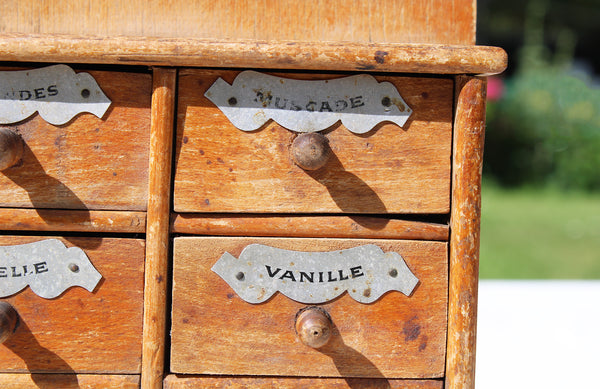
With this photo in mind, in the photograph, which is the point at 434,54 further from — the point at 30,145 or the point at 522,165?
the point at 522,165

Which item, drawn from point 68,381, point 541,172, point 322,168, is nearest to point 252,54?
point 322,168

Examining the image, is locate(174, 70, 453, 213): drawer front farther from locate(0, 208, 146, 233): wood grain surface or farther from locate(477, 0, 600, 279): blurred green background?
locate(477, 0, 600, 279): blurred green background

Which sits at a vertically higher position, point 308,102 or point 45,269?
point 308,102

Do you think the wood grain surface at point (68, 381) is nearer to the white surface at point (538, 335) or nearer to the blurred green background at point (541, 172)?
the white surface at point (538, 335)

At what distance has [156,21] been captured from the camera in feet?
3.49

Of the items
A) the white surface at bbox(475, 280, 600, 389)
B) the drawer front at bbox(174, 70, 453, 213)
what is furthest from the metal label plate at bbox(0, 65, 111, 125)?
the white surface at bbox(475, 280, 600, 389)

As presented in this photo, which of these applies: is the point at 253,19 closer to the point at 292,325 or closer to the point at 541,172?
the point at 292,325

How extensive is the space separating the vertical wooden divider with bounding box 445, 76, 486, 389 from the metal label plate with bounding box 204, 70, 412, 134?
0.11 metres

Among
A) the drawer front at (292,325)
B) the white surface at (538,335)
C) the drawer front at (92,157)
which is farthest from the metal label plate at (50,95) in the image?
the white surface at (538,335)

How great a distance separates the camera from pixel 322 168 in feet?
3.36

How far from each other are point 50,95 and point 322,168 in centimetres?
52

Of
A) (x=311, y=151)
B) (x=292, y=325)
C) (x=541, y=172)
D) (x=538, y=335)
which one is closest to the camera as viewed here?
(x=311, y=151)

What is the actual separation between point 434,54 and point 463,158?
0.65ft

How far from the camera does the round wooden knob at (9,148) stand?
95 cm
